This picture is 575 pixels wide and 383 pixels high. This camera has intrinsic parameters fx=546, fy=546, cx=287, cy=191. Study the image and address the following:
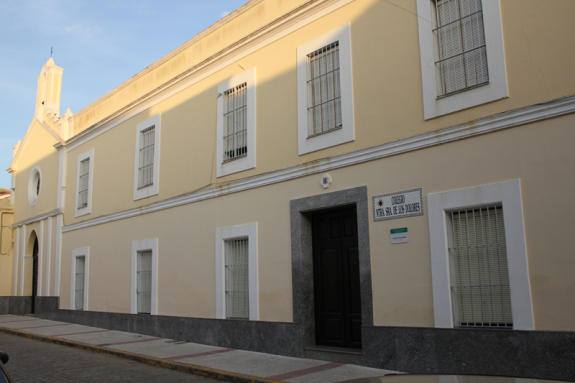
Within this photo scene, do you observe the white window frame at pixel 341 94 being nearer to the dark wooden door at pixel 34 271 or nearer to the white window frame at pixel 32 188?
the white window frame at pixel 32 188

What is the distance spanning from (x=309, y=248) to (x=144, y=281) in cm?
595

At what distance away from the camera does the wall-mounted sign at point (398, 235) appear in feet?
26.2

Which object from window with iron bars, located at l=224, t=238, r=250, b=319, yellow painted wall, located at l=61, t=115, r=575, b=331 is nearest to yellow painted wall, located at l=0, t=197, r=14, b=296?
yellow painted wall, located at l=61, t=115, r=575, b=331

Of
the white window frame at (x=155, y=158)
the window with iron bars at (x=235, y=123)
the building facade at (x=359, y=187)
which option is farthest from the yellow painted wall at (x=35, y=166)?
the window with iron bars at (x=235, y=123)

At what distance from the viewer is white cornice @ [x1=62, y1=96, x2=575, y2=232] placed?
6688mm

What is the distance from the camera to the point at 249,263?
34.3ft

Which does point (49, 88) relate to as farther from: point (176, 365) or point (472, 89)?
point (472, 89)

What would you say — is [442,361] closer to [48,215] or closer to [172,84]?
[172,84]

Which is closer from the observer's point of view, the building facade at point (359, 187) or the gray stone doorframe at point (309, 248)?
the building facade at point (359, 187)

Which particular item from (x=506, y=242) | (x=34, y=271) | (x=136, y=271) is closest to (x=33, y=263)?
(x=34, y=271)

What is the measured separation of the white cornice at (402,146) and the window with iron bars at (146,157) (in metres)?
1.53

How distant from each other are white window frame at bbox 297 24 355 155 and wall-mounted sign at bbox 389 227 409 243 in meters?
1.69

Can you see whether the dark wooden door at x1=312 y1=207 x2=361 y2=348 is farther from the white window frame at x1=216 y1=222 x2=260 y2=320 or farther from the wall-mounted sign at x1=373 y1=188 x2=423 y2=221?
the white window frame at x1=216 y1=222 x2=260 y2=320

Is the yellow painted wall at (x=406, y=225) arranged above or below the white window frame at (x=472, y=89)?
below
